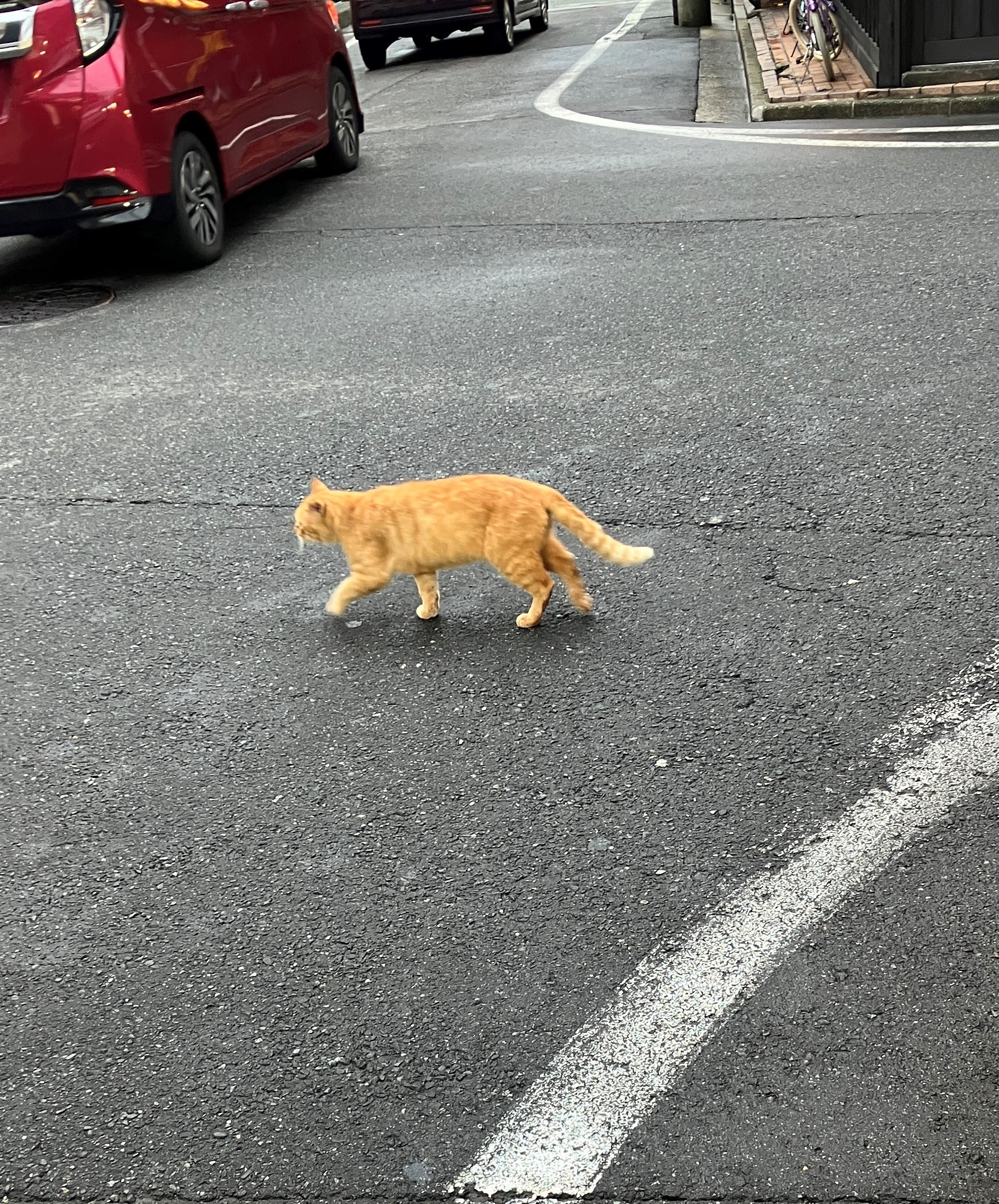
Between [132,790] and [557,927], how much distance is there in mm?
1280

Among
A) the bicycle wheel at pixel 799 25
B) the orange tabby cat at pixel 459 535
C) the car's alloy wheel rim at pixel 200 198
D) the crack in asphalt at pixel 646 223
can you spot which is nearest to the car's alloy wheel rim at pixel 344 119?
the crack in asphalt at pixel 646 223

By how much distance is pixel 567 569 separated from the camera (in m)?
4.23

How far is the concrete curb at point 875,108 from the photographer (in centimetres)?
1191

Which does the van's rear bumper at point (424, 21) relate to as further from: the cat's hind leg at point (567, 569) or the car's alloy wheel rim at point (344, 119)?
the cat's hind leg at point (567, 569)

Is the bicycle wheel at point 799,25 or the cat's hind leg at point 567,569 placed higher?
the bicycle wheel at point 799,25

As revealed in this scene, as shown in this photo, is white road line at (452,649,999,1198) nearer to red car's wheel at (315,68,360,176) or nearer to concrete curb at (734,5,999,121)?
red car's wheel at (315,68,360,176)

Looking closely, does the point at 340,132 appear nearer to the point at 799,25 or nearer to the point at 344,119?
the point at 344,119

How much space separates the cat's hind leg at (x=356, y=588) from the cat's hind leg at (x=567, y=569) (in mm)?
511

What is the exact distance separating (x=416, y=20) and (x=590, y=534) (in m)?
16.8

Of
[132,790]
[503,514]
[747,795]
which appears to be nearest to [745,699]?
[747,795]

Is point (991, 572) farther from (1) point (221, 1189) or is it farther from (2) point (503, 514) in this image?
(1) point (221, 1189)

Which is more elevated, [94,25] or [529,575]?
[94,25]

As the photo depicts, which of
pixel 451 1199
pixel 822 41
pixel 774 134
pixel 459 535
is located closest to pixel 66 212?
pixel 459 535

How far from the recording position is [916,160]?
9992 millimetres
